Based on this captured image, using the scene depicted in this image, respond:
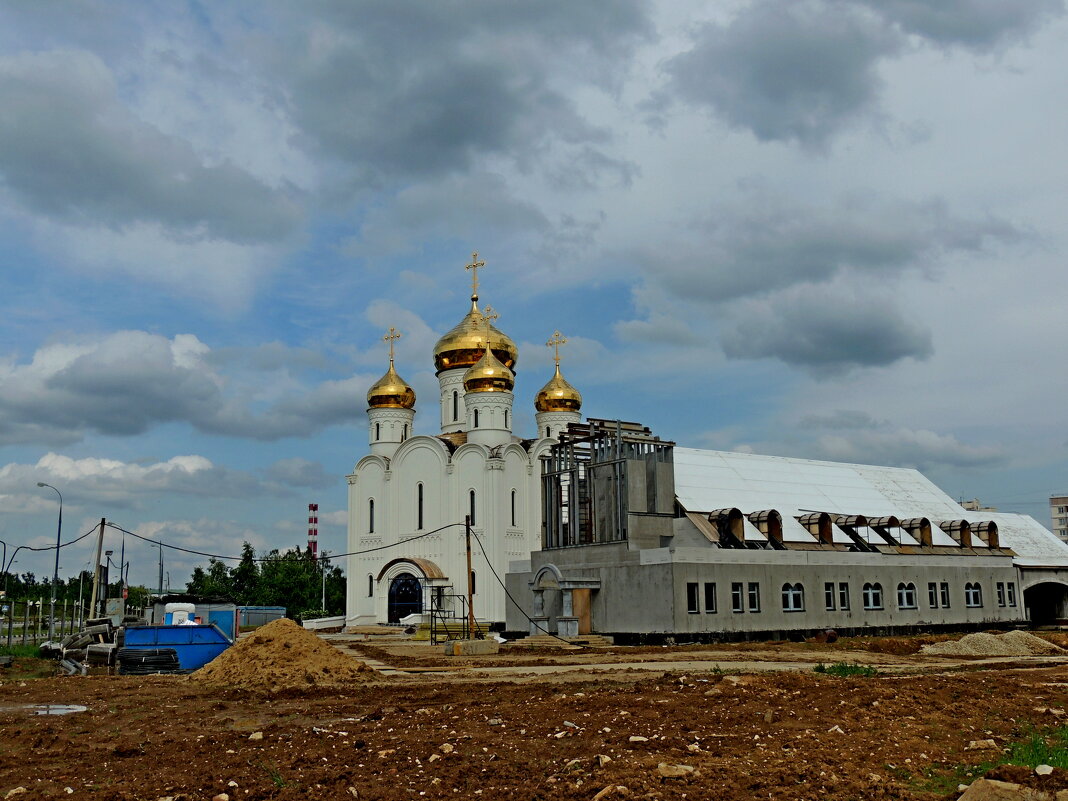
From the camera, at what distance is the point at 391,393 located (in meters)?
57.6

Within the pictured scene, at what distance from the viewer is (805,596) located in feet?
121

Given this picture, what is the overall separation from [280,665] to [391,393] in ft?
125

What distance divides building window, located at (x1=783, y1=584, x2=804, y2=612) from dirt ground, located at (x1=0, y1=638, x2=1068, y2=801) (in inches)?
667

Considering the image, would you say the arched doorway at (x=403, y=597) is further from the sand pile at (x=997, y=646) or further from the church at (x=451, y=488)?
the sand pile at (x=997, y=646)

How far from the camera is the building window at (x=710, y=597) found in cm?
3394

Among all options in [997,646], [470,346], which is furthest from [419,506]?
[997,646]

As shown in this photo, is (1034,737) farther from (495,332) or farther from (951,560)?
(495,332)

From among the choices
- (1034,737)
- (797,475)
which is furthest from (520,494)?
(1034,737)

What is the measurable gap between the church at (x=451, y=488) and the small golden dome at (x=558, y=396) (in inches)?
2.6

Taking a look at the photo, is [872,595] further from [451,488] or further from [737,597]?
[451,488]

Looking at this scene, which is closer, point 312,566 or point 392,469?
point 392,469

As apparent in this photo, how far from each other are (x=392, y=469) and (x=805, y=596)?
2513 centimetres

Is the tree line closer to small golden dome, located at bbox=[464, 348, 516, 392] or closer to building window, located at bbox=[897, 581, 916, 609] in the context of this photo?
small golden dome, located at bbox=[464, 348, 516, 392]

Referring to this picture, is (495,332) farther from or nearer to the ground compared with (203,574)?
farther from the ground
